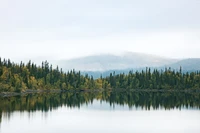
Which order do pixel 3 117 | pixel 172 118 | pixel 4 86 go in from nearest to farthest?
pixel 3 117 < pixel 172 118 < pixel 4 86

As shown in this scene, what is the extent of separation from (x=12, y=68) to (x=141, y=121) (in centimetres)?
12664

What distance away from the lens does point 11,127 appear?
187 feet

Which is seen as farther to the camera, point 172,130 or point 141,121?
point 141,121

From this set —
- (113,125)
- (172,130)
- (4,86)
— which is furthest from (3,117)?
(4,86)

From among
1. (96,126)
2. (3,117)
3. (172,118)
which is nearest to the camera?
(96,126)

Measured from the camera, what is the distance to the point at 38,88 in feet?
624

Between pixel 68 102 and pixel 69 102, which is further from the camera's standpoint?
pixel 69 102

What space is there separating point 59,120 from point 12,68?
399ft

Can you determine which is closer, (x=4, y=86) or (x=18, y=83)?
(x=4, y=86)

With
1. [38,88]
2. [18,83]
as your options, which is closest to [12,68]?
[38,88]

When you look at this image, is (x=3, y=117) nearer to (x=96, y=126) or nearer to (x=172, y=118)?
(x=96, y=126)

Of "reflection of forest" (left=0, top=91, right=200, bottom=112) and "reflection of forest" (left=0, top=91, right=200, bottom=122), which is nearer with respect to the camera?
"reflection of forest" (left=0, top=91, right=200, bottom=122)

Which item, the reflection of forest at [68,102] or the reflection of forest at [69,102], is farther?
the reflection of forest at [68,102]

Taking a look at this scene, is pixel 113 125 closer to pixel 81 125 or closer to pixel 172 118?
pixel 81 125
